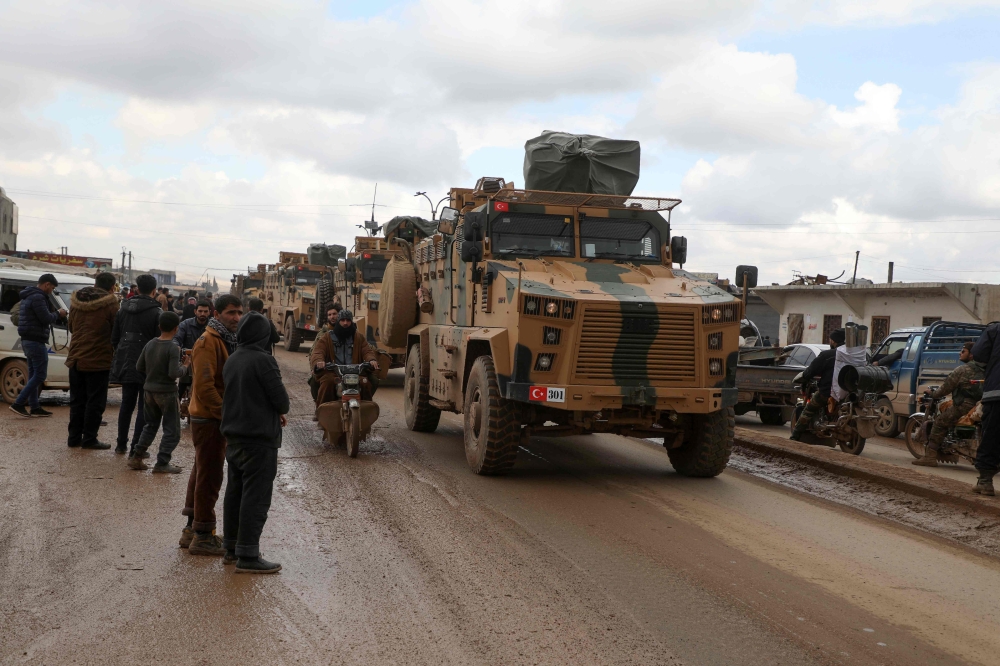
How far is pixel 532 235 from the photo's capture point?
9914 mm

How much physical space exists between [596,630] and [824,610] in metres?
1.43

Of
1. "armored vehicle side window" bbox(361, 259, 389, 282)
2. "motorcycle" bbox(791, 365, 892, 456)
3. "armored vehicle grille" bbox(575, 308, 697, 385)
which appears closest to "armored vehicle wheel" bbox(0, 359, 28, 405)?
"armored vehicle side window" bbox(361, 259, 389, 282)

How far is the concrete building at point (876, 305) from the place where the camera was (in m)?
28.1

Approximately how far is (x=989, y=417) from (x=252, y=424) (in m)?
6.74

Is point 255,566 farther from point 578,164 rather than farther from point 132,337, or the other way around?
point 578,164

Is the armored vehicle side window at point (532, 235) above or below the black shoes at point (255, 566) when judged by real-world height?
above

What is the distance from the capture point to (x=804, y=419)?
43.4 ft

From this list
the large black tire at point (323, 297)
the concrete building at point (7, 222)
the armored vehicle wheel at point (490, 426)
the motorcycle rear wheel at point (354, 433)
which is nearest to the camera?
the armored vehicle wheel at point (490, 426)

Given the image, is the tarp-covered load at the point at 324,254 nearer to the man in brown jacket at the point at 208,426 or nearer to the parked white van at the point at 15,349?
the parked white van at the point at 15,349

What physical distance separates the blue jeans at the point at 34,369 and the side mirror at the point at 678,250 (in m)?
7.55

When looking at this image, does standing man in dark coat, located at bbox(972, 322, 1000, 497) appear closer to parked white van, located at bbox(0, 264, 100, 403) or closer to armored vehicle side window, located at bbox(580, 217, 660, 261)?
armored vehicle side window, located at bbox(580, 217, 660, 261)

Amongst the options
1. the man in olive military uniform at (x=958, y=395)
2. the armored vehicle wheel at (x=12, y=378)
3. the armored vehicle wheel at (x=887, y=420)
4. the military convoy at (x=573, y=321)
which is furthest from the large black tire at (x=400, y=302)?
the armored vehicle wheel at (x=887, y=420)

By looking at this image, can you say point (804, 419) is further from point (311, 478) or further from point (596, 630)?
point (596, 630)

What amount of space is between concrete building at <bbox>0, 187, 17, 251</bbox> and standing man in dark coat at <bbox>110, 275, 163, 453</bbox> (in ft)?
171
